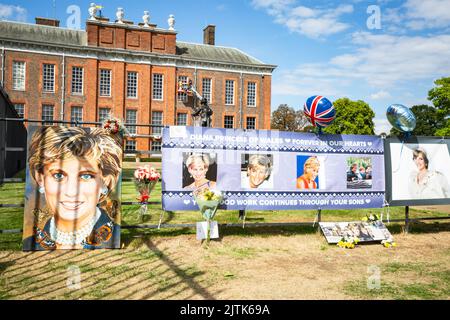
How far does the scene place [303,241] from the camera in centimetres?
829

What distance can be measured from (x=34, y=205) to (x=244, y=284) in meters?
4.19

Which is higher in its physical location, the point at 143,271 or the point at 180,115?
the point at 180,115

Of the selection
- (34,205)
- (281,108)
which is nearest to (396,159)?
(34,205)

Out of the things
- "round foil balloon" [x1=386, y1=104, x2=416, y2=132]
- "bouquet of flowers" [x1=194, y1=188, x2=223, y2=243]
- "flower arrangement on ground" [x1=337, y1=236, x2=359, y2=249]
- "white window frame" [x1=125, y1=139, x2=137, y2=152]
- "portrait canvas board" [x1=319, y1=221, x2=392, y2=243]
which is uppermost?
"white window frame" [x1=125, y1=139, x2=137, y2=152]

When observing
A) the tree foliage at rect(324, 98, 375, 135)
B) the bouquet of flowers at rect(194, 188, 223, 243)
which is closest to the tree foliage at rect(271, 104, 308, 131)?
the tree foliage at rect(324, 98, 375, 135)

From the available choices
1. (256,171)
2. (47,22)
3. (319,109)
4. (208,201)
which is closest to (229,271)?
(208,201)

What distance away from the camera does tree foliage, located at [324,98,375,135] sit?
5747 cm

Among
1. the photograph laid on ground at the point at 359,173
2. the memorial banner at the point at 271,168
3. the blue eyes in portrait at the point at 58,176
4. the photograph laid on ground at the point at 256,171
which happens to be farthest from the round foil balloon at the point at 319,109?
the blue eyes in portrait at the point at 58,176

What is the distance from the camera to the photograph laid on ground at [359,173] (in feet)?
28.9

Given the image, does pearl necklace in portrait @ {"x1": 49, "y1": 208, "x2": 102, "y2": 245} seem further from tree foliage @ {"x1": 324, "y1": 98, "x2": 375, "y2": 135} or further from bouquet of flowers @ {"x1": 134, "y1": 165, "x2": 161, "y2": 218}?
tree foliage @ {"x1": 324, "y1": 98, "x2": 375, "y2": 135}

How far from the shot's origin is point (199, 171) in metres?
7.84

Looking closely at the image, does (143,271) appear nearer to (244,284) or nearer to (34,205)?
(244,284)

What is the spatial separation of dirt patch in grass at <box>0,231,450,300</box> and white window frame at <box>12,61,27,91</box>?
36.4 metres

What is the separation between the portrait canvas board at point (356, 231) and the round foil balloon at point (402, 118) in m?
2.46
